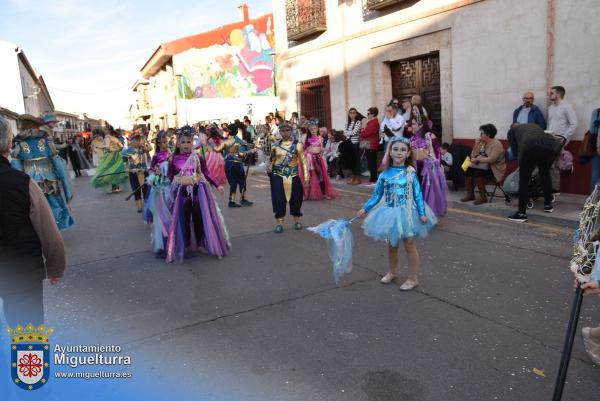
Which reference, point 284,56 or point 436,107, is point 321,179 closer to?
point 436,107

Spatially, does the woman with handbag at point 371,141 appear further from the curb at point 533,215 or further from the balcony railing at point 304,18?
the balcony railing at point 304,18

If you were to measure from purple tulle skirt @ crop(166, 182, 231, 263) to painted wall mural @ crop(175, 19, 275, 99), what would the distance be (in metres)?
29.6

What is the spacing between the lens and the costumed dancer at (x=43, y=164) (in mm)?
7406

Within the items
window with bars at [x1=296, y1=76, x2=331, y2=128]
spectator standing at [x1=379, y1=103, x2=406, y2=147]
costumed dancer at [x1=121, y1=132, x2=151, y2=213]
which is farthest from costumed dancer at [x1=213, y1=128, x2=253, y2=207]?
window with bars at [x1=296, y1=76, x2=331, y2=128]

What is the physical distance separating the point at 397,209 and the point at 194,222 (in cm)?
308

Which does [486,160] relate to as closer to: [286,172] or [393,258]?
[286,172]

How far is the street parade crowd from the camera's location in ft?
10.0

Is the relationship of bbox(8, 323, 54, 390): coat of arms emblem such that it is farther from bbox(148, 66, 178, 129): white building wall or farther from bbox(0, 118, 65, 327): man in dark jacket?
bbox(148, 66, 178, 129): white building wall

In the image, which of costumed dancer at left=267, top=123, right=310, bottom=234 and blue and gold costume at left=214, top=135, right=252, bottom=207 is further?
blue and gold costume at left=214, top=135, right=252, bottom=207

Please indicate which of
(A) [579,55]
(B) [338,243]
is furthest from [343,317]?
(A) [579,55]

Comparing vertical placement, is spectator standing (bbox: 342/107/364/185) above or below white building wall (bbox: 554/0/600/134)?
below

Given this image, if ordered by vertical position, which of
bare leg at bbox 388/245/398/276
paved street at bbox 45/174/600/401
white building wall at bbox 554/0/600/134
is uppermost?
white building wall at bbox 554/0/600/134

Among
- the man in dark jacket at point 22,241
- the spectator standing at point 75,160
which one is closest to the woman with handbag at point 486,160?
the man in dark jacket at point 22,241

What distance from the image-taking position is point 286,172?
7957 mm
